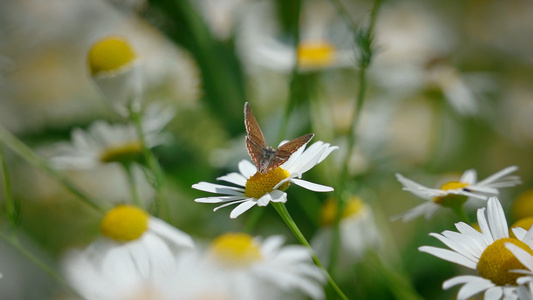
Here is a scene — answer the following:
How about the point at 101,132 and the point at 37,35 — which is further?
the point at 37,35

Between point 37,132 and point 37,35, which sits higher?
point 37,35

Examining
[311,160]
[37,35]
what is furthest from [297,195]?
[37,35]

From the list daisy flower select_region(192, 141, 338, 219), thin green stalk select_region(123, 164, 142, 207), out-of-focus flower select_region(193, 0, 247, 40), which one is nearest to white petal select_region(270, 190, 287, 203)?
daisy flower select_region(192, 141, 338, 219)

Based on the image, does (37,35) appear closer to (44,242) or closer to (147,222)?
(44,242)

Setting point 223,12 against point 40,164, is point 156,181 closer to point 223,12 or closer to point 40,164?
point 40,164

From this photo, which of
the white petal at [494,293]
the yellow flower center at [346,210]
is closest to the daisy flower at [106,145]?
the yellow flower center at [346,210]

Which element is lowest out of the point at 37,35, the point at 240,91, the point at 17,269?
the point at 17,269

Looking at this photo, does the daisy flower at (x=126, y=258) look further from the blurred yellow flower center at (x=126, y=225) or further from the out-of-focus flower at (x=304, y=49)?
the out-of-focus flower at (x=304, y=49)
